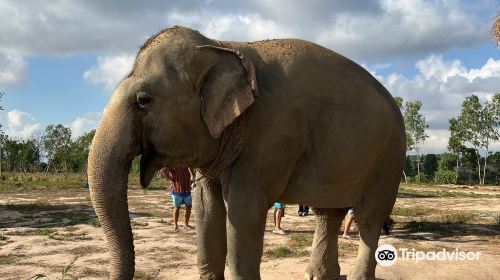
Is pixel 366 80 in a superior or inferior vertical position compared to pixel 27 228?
superior

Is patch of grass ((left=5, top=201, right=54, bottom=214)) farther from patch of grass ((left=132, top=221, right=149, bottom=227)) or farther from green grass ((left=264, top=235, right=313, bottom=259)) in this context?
green grass ((left=264, top=235, right=313, bottom=259))

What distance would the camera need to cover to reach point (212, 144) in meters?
3.18

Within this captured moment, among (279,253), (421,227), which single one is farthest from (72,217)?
(421,227)

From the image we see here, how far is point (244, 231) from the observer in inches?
126

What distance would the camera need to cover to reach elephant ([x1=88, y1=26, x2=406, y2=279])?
294 cm

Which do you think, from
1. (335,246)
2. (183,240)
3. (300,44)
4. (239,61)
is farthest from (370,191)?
(183,240)

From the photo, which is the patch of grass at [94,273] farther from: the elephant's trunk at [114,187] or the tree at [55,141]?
the tree at [55,141]

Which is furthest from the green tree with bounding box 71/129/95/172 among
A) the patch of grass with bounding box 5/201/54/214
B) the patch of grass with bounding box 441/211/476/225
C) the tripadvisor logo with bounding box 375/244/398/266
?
the tripadvisor logo with bounding box 375/244/398/266

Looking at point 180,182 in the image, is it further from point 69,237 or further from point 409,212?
point 409,212

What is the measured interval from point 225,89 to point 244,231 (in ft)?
3.05

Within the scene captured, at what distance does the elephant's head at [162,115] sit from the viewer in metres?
2.88

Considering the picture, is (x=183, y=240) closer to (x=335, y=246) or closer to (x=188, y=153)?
(x=335, y=246)

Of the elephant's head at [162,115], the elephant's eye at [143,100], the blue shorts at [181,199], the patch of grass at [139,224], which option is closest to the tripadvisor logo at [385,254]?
the elephant's head at [162,115]

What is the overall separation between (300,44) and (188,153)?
1.23m
